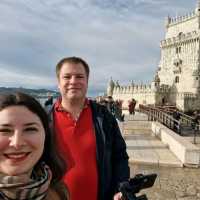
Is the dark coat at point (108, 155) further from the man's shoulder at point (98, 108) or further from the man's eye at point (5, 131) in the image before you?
the man's eye at point (5, 131)

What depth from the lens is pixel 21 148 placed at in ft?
5.73

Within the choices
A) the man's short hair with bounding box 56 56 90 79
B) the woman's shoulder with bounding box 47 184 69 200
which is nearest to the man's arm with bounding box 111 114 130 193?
the man's short hair with bounding box 56 56 90 79

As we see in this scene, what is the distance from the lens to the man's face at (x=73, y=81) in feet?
11.0

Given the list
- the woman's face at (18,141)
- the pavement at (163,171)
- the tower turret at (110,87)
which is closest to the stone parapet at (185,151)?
the pavement at (163,171)

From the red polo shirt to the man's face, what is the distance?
10.0 inches

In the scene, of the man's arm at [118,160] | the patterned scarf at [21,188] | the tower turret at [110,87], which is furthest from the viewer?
the tower turret at [110,87]

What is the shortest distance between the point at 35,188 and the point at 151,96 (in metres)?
51.6

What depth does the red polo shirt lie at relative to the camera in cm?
313

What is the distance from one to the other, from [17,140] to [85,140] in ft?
4.98

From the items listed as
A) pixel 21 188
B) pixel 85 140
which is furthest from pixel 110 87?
pixel 21 188

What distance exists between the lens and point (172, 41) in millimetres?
58000

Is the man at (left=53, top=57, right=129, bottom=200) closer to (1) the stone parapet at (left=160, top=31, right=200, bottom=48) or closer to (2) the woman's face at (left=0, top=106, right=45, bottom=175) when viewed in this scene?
(2) the woman's face at (left=0, top=106, right=45, bottom=175)

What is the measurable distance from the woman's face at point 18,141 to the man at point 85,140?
1.26 metres

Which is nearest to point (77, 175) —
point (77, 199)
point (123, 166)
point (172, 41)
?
point (77, 199)
